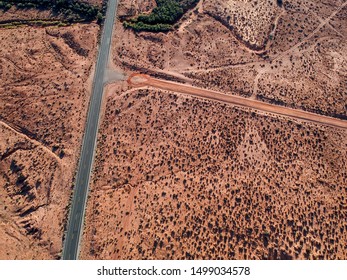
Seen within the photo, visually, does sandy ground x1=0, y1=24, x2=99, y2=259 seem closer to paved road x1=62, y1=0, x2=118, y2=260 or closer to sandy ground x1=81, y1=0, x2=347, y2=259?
paved road x1=62, y1=0, x2=118, y2=260

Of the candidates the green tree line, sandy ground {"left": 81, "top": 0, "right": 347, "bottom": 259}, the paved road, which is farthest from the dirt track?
the green tree line

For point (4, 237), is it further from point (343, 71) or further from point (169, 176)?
point (343, 71)

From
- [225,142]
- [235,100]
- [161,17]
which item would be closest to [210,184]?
[225,142]

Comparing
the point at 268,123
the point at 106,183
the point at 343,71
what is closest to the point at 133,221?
the point at 106,183

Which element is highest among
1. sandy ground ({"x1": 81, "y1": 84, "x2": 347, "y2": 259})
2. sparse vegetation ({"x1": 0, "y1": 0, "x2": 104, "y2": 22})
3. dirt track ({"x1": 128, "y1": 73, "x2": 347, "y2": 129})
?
sparse vegetation ({"x1": 0, "y1": 0, "x2": 104, "y2": 22})

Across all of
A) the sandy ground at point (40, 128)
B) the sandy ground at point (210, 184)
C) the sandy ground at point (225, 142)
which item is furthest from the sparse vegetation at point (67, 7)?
the sandy ground at point (210, 184)

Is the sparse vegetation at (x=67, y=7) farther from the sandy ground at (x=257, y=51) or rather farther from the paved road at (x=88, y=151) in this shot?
the sandy ground at (x=257, y=51)

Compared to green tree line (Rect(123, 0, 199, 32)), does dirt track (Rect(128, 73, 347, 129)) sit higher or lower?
lower
